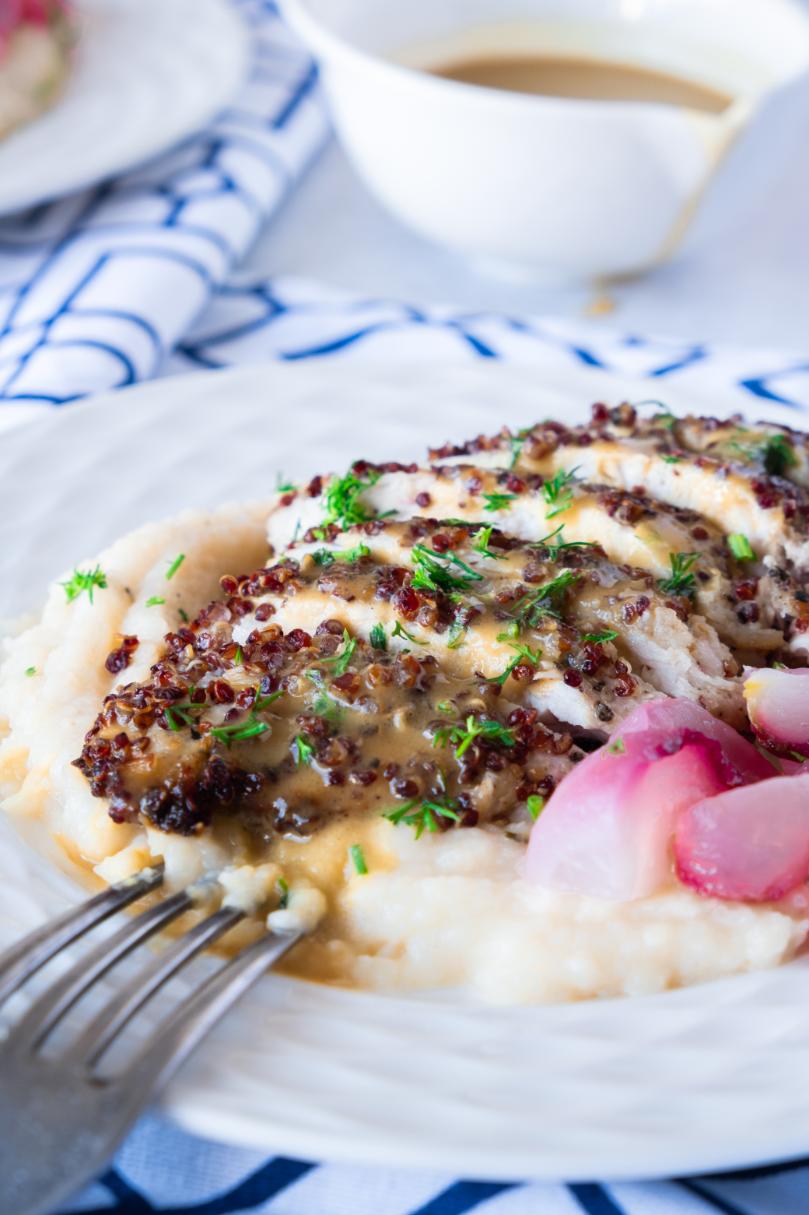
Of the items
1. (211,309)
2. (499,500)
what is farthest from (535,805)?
(211,309)

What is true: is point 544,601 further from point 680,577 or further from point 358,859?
point 358,859

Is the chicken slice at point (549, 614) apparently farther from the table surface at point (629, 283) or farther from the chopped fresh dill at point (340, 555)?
the table surface at point (629, 283)

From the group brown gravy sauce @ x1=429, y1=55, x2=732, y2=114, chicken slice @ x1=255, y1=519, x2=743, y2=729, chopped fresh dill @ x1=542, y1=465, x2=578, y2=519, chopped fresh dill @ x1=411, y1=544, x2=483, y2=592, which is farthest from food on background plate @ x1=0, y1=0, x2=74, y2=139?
chopped fresh dill @ x1=411, y1=544, x2=483, y2=592

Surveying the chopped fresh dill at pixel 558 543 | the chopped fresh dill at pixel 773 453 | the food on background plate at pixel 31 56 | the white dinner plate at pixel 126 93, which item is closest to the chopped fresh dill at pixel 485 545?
the chopped fresh dill at pixel 558 543

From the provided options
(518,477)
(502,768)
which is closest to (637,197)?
(518,477)

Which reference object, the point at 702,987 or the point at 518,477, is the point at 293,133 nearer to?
the point at 518,477

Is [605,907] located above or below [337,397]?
below
